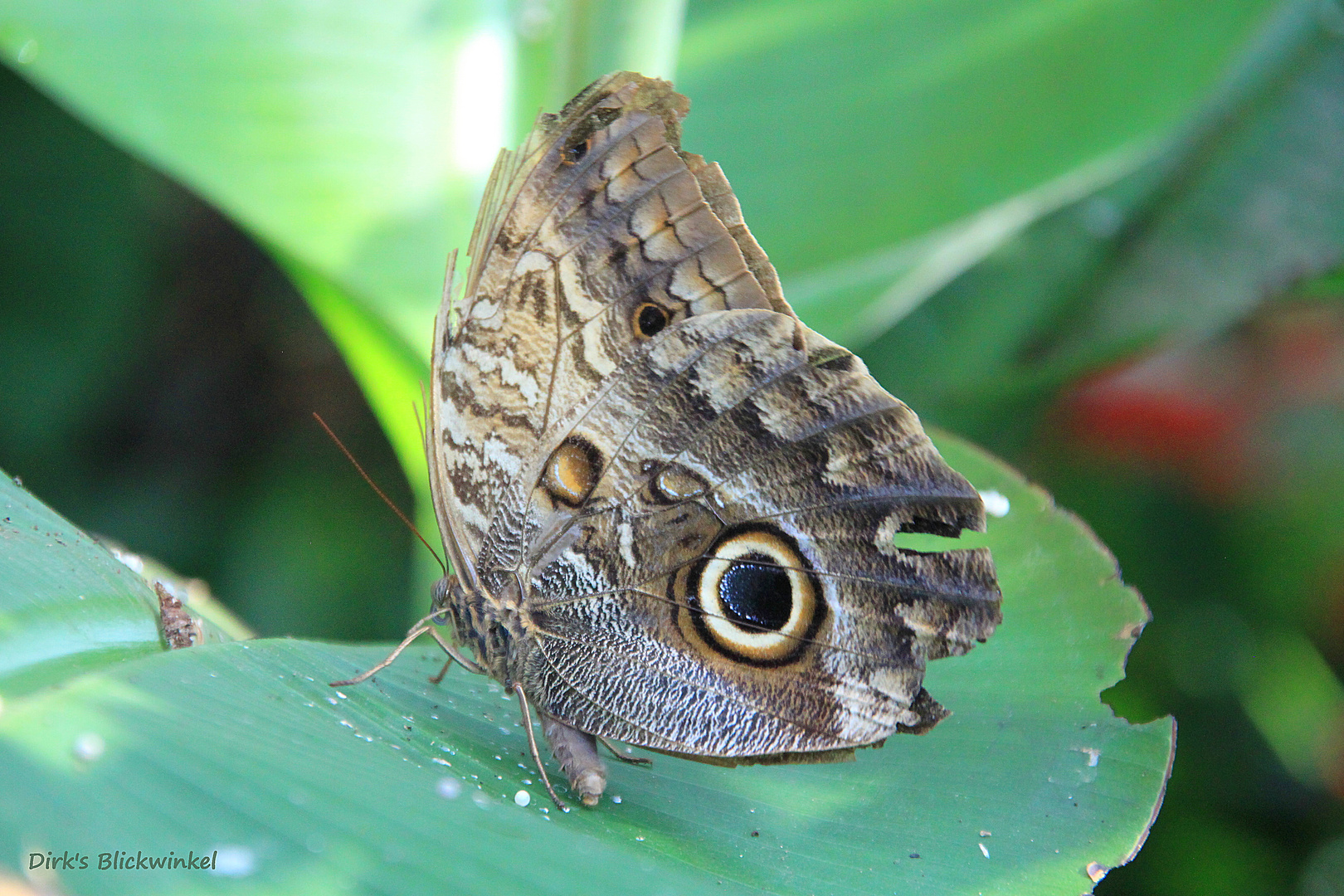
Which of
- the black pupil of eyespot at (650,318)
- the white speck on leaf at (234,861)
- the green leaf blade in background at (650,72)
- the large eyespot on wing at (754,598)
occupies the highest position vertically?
the green leaf blade in background at (650,72)

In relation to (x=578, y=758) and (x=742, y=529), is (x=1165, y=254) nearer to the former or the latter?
(x=742, y=529)

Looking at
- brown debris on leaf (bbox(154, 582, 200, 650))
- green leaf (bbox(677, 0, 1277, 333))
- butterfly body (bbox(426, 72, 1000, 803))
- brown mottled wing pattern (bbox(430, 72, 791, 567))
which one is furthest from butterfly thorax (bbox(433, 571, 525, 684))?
green leaf (bbox(677, 0, 1277, 333))

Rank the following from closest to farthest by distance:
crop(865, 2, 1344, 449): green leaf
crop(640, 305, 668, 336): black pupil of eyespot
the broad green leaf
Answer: the broad green leaf
crop(640, 305, 668, 336): black pupil of eyespot
crop(865, 2, 1344, 449): green leaf

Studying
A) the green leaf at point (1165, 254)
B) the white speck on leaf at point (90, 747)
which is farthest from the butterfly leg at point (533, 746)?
the green leaf at point (1165, 254)

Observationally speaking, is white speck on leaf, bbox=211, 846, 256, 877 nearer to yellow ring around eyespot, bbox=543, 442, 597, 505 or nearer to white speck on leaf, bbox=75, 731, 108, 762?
white speck on leaf, bbox=75, 731, 108, 762

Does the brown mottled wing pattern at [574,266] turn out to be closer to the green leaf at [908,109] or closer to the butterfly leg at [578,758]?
the butterfly leg at [578,758]

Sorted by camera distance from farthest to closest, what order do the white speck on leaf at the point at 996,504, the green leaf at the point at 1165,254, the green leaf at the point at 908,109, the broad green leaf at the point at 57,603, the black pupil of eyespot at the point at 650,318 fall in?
the green leaf at the point at 1165,254 → the green leaf at the point at 908,109 → the white speck on leaf at the point at 996,504 → the black pupil of eyespot at the point at 650,318 → the broad green leaf at the point at 57,603

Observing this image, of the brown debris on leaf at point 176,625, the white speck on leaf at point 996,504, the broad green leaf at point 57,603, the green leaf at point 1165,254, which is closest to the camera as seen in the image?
the broad green leaf at point 57,603
